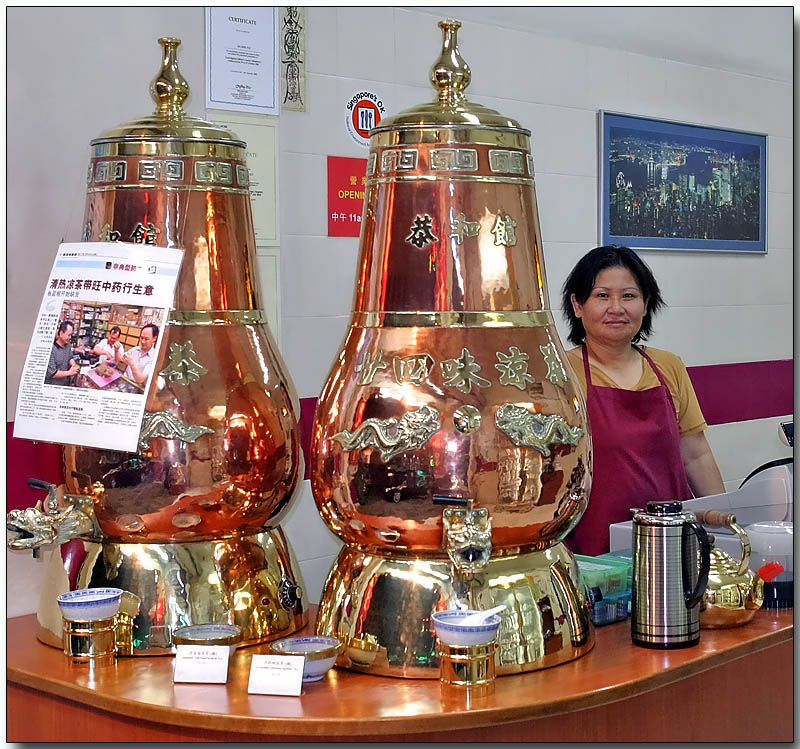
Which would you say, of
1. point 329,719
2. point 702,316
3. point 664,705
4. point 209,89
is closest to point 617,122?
point 702,316

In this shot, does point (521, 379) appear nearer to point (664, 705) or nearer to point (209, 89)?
point (664, 705)

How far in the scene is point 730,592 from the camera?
1637 mm

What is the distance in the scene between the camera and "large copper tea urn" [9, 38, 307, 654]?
5.16 ft

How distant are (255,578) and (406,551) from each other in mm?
303

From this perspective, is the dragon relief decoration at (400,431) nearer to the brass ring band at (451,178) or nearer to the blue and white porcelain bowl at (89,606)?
the brass ring band at (451,178)

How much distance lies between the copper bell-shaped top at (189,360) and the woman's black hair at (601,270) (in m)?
1.48

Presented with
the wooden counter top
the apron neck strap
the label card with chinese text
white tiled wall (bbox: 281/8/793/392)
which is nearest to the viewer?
the wooden counter top

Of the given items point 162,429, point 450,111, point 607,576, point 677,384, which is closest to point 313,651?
point 162,429

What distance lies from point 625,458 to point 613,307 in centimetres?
41

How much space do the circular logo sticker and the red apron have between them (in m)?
0.82

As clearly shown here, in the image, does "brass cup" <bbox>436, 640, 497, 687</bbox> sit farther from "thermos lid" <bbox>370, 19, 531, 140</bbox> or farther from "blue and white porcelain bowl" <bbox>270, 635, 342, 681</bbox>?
"thermos lid" <bbox>370, 19, 531, 140</bbox>

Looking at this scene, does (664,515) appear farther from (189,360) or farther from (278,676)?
(189,360)

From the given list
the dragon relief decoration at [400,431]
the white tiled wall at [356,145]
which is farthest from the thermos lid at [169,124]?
the dragon relief decoration at [400,431]

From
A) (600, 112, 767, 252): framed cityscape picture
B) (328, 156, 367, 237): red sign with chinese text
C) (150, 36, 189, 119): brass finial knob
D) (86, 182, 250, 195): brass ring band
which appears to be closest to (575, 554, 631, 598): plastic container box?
(86, 182, 250, 195): brass ring band
